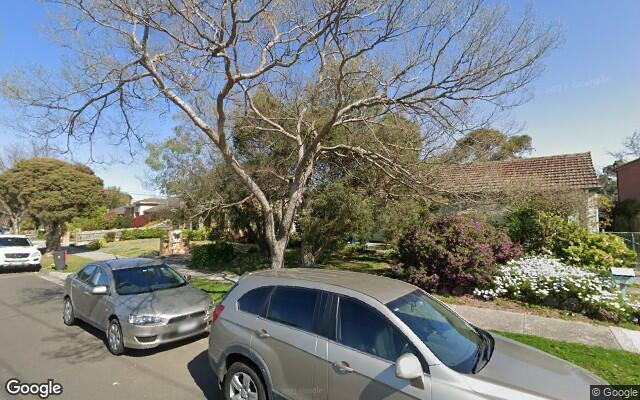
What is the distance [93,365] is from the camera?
5199mm

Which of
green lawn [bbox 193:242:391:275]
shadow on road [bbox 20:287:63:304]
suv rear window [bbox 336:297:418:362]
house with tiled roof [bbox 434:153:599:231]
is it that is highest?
house with tiled roof [bbox 434:153:599:231]

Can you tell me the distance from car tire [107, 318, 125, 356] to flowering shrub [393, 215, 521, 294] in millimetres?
6599

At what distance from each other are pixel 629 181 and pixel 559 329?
23814 mm

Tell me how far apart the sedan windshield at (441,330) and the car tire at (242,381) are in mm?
1625

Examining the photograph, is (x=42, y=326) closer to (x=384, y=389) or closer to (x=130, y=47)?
(x=130, y=47)

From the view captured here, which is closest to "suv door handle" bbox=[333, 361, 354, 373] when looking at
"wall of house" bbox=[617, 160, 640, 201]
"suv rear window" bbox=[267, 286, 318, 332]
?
"suv rear window" bbox=[267, 286, 318, 332]

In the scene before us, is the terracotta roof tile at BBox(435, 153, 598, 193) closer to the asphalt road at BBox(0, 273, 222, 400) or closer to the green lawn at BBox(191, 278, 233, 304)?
the green lawn at BBox(191, 278, 233, 304)

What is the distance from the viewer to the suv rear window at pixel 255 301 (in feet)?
12.5

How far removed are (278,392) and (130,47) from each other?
793 centimetres

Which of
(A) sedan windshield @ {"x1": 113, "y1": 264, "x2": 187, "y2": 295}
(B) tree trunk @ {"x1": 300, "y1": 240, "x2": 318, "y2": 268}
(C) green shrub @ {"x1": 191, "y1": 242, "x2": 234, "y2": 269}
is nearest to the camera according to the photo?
(A) sedan windshield @ {"x1": 113, "y1": 264, "x2": 187, "y2": 295}

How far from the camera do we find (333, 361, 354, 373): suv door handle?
9.62 ft

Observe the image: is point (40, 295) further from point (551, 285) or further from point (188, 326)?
point (551, 285)

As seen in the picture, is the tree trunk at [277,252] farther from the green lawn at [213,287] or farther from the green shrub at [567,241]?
the green shrub at [567,241]

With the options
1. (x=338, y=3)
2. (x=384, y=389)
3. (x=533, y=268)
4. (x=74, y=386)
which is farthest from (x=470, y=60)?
(x=74, y=386)
